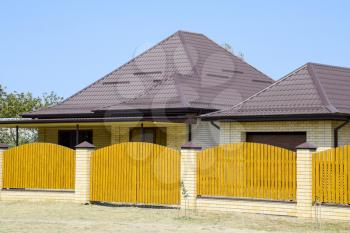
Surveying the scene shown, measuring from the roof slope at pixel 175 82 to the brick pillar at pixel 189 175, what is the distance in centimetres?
746

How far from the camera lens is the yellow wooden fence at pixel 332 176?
16.2m

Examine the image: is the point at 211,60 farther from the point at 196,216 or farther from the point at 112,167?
the point at 196,216

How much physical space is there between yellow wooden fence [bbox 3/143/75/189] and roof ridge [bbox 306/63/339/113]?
25.8 feet

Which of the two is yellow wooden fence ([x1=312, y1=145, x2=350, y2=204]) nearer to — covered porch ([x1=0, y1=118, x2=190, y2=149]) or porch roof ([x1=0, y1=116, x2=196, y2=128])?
covered porch ([x1=0, y1=118, x2=190, y2=149])

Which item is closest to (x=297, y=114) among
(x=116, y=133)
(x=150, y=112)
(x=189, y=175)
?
(x=189, y=175)

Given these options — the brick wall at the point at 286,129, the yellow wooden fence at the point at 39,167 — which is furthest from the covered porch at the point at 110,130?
the yellow wooden fence at the point at 39,167

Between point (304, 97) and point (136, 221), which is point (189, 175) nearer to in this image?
point (136, 221)

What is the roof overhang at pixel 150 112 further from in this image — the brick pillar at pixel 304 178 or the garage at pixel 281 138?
the brick pillar at pixel 304 178

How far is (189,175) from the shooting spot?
1853 centimetres

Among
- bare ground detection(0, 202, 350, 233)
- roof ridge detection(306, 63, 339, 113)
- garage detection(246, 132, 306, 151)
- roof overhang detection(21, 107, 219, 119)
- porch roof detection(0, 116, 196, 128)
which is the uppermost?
roof ridge detection(306, 63, 339, 113)


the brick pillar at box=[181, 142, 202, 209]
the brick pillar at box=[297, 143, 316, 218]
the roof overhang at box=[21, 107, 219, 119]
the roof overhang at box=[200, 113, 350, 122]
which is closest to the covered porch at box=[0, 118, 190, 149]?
the roof overhang at box=[21, 107, 219, 119]

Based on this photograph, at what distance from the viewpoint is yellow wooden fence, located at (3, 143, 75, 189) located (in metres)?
20.7

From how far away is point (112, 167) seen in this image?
19859 millimetres

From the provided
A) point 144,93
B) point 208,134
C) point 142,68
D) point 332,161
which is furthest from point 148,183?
point 142,68
